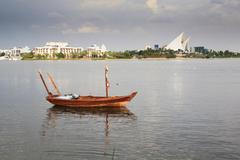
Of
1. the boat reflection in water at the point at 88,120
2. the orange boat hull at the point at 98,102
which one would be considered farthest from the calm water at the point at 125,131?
the orange boat hull at the point at 98,102

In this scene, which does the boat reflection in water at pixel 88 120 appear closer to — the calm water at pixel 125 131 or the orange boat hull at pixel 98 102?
the calm water at pixel 125 131

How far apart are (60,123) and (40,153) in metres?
9.04

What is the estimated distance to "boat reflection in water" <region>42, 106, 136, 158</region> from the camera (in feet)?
85.5

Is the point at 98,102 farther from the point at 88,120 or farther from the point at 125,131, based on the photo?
the point at 125,131

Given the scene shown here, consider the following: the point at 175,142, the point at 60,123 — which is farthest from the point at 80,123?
the point at 175,142

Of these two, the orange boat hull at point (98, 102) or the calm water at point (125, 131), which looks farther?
the orange boat hull at point (98, 102)

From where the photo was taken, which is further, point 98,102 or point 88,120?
point 98,102

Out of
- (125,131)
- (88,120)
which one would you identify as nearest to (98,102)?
(88,120)

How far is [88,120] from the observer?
1253 inches

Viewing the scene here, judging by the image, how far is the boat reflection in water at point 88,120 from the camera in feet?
85.5

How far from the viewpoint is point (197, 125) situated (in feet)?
96.5

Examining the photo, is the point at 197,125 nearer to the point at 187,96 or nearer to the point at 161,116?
the point at 161,116

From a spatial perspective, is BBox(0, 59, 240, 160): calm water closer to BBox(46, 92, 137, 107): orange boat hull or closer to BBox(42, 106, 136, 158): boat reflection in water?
BBox(42, 106, 136, 158): boat reflection in water

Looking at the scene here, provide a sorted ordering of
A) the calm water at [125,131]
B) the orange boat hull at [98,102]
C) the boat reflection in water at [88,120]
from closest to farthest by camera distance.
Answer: the calm water at [125,131] < the boat reflection in water at [88,120] < the orange boat hull at [98,102]
